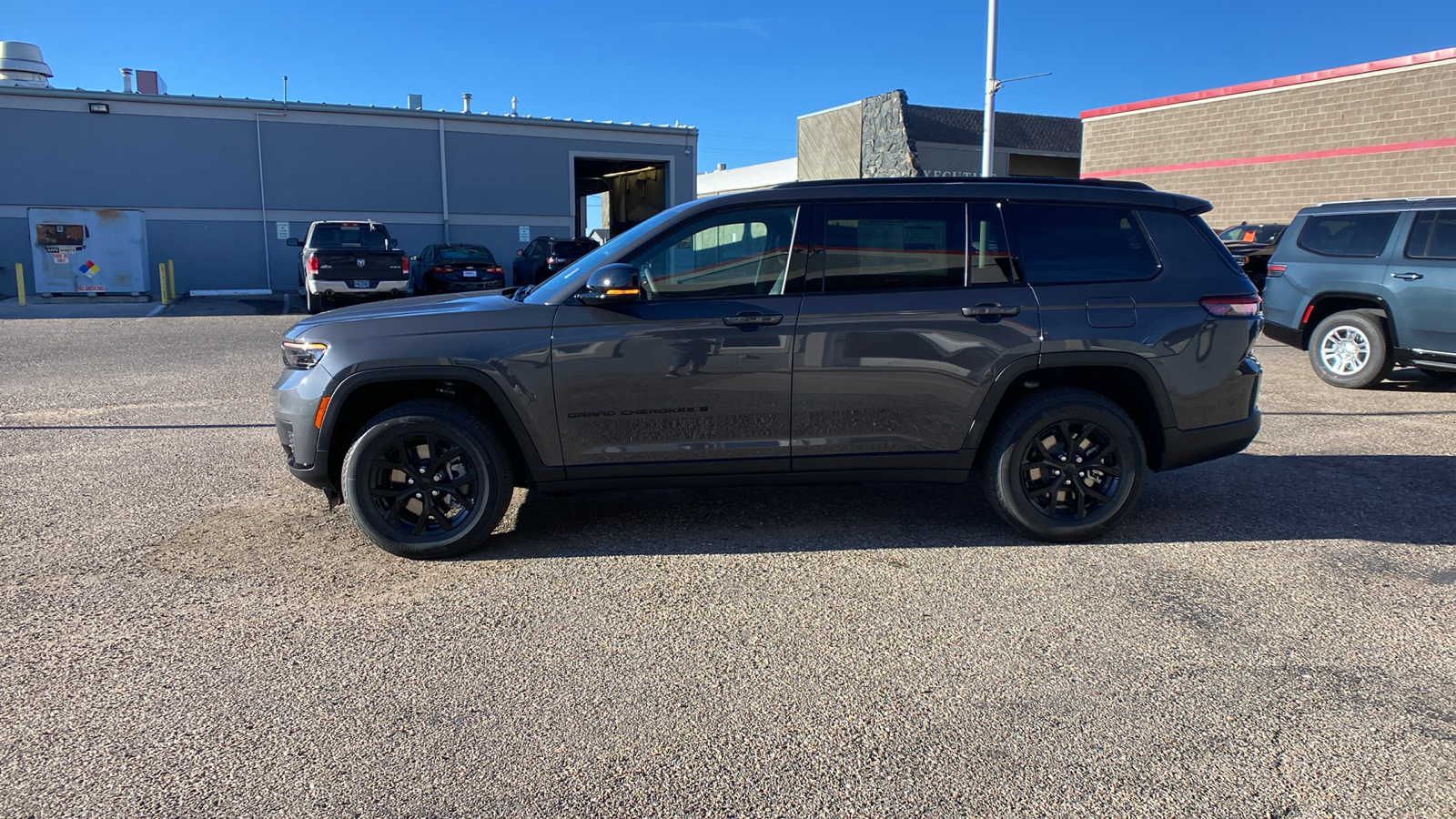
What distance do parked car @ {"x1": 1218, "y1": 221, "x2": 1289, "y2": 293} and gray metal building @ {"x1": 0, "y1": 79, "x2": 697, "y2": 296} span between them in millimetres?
15953

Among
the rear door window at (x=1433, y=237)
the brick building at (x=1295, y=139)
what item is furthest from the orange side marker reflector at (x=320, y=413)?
the brick building at (x=1295, y=139)

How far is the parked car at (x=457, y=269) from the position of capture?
69.5ft

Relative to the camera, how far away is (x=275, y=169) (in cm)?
2633

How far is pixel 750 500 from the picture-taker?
224 inches

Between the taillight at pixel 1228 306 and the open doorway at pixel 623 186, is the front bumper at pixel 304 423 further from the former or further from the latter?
the open doorway at pixel 623 186

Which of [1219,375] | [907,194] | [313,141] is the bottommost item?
[1219,375]

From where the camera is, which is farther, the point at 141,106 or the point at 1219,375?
the point at 141,106

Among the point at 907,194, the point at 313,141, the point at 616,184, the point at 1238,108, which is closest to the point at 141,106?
the point at 313,141

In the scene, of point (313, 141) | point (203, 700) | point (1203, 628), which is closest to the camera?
point (203, 700)

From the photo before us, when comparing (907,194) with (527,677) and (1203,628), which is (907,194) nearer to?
(1203,628)

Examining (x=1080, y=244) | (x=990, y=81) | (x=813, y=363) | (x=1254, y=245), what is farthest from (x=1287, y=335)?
(x=990, y=81)

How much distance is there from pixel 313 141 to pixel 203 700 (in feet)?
86.9

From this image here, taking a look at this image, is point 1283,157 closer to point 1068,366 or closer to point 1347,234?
A: point 1347,234

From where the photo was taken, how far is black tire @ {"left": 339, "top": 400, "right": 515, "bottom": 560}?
461cm
